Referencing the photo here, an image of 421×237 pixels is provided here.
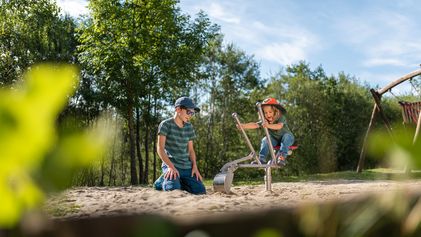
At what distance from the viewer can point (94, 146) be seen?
174 millimetres

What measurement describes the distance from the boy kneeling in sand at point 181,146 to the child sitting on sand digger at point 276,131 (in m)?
0.84

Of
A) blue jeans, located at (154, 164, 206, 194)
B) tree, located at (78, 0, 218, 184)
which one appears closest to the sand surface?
blue jeans, located at (154, 164, 206, 194)

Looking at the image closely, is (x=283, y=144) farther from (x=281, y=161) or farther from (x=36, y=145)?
(x=36, y=145)

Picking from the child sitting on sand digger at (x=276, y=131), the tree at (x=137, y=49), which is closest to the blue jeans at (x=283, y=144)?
the child sitting on sand digger at (x=276, y=131)

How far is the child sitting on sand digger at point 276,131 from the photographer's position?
286 inches

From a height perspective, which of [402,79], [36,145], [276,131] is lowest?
[36,145]

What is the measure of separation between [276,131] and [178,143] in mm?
1907

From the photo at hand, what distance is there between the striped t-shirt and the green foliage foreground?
647 centimetres

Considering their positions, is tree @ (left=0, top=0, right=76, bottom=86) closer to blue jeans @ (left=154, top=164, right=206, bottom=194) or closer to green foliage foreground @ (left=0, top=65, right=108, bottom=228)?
blue jeans @ (left=154, top=164, right=206, bottom=194)

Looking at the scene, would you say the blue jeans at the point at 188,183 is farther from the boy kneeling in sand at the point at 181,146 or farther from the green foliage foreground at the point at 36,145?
the green foliage foreground at the point at 36,145

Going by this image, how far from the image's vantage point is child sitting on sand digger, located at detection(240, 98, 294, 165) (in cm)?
727

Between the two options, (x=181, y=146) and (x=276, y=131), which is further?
(x=276, y=131)

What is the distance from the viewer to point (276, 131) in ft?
26.1

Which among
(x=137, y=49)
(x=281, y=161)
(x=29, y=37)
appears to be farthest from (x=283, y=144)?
(x=29, y=37)
